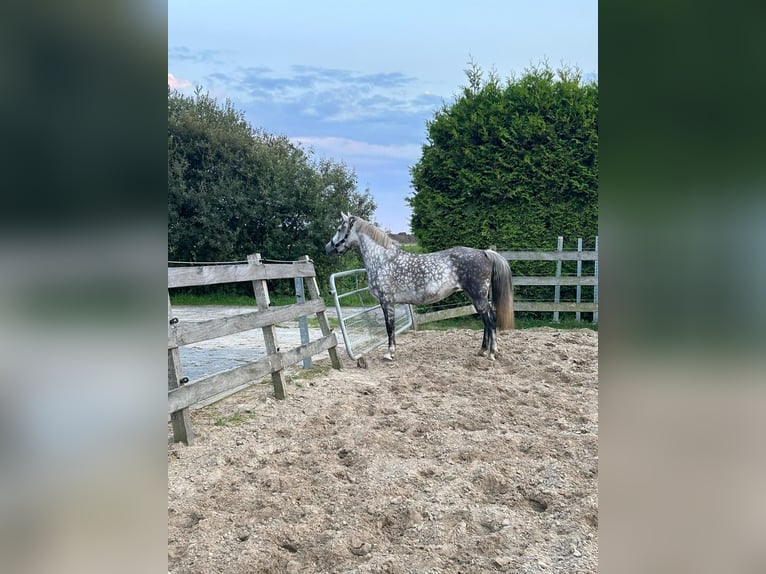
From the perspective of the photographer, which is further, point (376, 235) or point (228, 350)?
point (228, 350)

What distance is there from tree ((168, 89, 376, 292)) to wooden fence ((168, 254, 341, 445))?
6029 mm

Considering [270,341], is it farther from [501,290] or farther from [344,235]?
[501,290]

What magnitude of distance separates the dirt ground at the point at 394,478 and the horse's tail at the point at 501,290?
0.92 m

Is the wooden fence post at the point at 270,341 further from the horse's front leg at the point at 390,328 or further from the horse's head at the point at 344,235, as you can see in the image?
the horse's head at the point at 344,235

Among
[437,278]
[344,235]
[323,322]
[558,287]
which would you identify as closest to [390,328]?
[437,278]

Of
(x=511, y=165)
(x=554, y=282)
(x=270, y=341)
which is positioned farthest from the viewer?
(x=511, y=165)

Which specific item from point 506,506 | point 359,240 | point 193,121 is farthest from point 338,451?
point 193,121

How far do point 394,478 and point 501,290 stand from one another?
128 inches

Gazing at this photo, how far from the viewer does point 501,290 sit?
5434mm

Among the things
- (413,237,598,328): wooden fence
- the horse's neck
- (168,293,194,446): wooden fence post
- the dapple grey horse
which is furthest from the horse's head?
(168,293,194,446): wooden fence post

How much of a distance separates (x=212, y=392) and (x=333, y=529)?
5.28 feet
